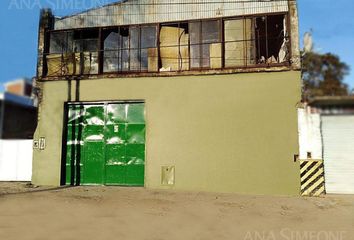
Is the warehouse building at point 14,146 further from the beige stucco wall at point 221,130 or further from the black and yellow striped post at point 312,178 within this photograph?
the black and yellow striped post at point 312,178

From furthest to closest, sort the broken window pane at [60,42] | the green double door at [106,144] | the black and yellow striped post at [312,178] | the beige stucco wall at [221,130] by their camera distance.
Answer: the broken window pane at [60,42] → the green double door at [106,144] → the beige stucco wall at [221,130] → the black and yellow striped post at [312,178]

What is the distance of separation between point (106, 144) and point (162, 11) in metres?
5.75

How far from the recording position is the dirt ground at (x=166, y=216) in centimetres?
659

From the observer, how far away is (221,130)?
12.1m

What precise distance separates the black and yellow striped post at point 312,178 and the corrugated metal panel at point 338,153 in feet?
0.80

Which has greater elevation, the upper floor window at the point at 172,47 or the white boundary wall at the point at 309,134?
the upper floor window at the point at 172,47

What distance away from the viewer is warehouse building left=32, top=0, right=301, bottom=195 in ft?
39.0

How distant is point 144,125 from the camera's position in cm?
→ 1289

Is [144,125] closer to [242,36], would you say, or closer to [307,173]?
[242,36]

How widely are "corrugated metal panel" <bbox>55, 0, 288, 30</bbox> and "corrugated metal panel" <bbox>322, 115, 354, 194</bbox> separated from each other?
14.9 ft

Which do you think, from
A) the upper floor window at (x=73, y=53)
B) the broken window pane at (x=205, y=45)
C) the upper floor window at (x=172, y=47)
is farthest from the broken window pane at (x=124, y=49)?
the broken window pane at (x=205, y=45)

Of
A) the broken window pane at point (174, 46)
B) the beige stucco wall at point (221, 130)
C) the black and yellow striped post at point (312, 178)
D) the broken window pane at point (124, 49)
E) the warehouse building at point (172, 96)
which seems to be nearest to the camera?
the black and yellow striped post at point (312, 178)

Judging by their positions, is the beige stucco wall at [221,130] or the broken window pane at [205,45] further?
the broken window pane at [205,45]

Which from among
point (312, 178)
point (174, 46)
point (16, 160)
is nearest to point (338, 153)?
point (312, 178)
